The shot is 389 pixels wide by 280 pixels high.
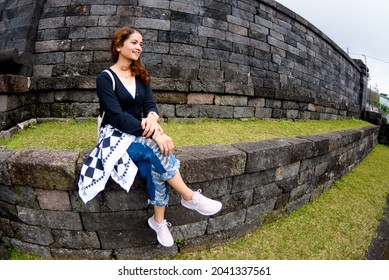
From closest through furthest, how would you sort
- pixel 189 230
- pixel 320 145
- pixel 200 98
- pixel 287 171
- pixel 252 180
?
pixel 189 230 → pixel 252 180 → pixel 287 171 → pixel 320 145 → pixel 200 98

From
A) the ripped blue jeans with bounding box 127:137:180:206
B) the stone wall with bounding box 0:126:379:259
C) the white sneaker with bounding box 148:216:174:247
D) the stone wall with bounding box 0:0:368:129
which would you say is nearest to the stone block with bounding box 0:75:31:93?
the stone wall with bounding box 0:0:368:129

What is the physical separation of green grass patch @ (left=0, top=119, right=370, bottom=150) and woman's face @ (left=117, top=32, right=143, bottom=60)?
4.46 ft

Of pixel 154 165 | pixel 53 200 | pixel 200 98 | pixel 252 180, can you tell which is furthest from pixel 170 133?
pixel 53 200

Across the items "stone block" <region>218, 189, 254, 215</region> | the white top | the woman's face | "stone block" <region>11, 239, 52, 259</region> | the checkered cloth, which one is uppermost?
the woman's face

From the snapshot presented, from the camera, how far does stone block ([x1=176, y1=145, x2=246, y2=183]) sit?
2.33 metres

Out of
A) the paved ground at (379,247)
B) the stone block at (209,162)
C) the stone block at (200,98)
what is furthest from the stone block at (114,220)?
the stone block at (200,98)

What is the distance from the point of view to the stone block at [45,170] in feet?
6.90

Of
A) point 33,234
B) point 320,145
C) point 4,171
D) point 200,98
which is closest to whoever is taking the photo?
point 4,171

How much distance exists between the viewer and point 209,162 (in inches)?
95.6

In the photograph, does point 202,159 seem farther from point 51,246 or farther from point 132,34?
point 51,246

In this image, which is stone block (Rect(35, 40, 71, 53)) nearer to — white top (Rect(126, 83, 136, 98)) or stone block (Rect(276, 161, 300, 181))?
white top (Rect(126, 83, 136, 98))

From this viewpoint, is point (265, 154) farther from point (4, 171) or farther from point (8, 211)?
point (8, 211)

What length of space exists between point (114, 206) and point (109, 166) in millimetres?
611

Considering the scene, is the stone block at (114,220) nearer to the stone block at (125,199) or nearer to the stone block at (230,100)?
the stone block at (125,199)
